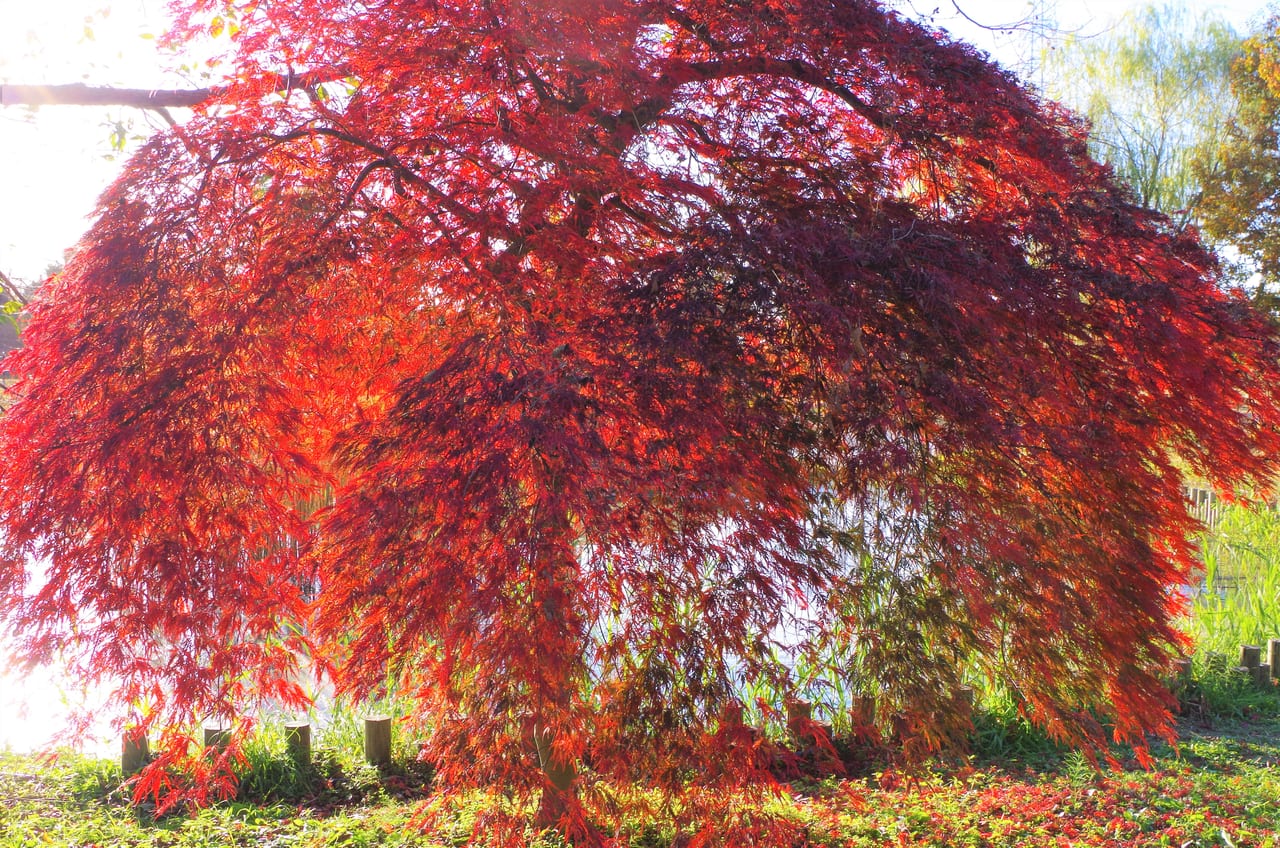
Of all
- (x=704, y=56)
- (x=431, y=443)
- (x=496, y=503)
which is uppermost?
(x=704, y=56)

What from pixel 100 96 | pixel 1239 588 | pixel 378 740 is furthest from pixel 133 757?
pixel 1239 588

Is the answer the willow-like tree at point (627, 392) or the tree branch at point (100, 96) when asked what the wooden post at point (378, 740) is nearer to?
the willow-like tree at point (627, 392)

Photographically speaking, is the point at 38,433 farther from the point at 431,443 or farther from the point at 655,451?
the point at 655,451

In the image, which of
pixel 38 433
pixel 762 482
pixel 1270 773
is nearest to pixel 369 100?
pixel 38 433

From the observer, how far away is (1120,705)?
8.02 ft

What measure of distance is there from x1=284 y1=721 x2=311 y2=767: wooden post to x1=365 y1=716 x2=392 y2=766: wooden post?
0.69ft

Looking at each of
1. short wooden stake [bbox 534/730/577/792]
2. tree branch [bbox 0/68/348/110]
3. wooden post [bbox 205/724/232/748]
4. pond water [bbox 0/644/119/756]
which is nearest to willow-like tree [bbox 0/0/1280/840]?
short wooden stake [bbox 534/730/577/792]

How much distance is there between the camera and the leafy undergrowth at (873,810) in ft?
9.64

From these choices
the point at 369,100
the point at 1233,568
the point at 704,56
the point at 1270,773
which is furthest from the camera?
the point at 1233,568

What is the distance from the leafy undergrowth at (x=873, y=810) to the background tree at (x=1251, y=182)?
7.69m

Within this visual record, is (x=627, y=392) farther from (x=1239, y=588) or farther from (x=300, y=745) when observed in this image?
(x=1239, y=588)

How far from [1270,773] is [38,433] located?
399cm

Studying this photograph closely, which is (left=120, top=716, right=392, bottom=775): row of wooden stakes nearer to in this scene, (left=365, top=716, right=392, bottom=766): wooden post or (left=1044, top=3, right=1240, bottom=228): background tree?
(left=365, top=716, right=392, bottom=766): wooden post

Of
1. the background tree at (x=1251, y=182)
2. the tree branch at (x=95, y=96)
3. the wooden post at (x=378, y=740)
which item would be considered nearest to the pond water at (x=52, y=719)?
the wooden post at (x=378, y=740)
